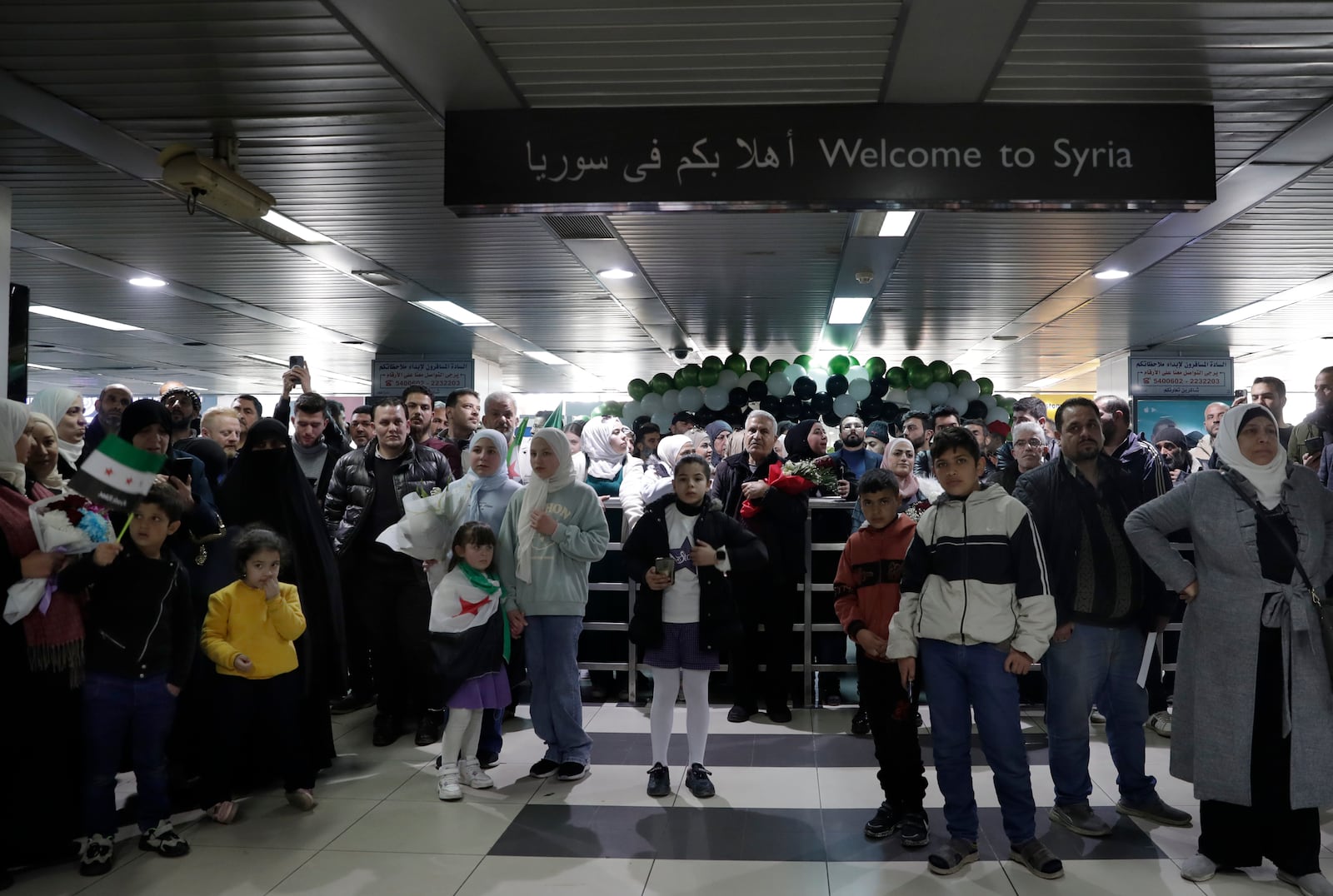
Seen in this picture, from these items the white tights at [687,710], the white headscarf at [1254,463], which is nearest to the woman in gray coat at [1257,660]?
the white headscarf at [1254,463]

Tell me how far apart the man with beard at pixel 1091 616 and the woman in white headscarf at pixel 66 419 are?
4.40 m

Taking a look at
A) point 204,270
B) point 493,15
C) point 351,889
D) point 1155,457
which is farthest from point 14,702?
point 204,270

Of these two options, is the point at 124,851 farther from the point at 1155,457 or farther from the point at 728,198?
the point at 1155,457

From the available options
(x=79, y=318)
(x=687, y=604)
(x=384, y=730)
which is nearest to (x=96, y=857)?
(x=384, y=730)

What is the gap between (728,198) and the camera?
15.3 feet

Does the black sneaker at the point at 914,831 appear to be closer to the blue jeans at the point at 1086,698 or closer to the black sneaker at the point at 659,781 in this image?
the blue jeans at the point at 1086,698

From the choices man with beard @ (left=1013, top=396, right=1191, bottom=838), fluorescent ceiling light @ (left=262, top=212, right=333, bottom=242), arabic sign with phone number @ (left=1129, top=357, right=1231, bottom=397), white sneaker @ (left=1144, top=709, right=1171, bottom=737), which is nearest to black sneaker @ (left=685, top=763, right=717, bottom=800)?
man with beard @ (left=1013, top=396, right=1191, bottom=838)

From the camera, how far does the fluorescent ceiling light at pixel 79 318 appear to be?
1148 cm

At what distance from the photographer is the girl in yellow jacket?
4367 millimetres

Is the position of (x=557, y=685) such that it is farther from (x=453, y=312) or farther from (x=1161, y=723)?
(x=453, y=312)

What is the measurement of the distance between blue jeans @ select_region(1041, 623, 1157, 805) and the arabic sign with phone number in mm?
11458

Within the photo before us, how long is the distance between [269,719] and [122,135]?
11.2ft

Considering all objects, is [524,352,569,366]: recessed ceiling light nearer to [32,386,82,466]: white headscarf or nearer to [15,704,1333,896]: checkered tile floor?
[15,704,1333,896]: checkered tile floor

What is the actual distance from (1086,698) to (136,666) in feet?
13.2
